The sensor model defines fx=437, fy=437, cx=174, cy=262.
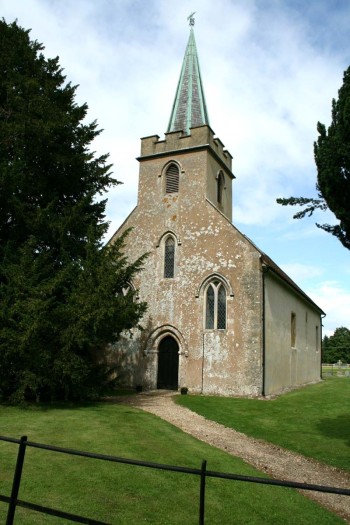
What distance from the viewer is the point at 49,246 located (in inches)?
709

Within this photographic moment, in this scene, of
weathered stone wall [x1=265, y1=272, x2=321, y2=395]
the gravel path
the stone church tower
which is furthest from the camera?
weathered stone wall [x1=265, y1=272, x2=321, y2=395]

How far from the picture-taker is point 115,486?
7.31 meters

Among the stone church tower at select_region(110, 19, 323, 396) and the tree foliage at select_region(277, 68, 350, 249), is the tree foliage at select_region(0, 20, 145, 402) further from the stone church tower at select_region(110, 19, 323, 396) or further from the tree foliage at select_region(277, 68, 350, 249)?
the tree foliage at select_region(277, 68, 350, 249)

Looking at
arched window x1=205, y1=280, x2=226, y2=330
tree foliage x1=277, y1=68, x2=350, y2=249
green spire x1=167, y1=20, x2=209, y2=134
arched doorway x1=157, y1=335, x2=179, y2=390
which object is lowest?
arched doorway x1=157, y1=335, x2=179, y2=390

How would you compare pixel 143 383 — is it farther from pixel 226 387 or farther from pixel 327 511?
pixel 327 511

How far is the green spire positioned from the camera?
82.3 feet

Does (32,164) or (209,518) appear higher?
(32,164)

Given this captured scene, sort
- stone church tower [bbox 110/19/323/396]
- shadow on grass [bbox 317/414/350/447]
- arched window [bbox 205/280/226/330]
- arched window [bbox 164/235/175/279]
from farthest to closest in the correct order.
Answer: arched window [bbox 164/235/175/279] → arched window [bbox 205/280/226/330] → stone church tower [bbox 110/19/323/396] → shadow on grass [bbox 317/414/350/447]

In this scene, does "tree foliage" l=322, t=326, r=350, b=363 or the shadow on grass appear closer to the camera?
the shadow on grass

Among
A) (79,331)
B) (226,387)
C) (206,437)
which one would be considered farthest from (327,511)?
(226,387)

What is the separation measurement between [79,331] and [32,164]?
24.8 feet

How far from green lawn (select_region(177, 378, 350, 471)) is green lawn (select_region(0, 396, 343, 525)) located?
8.08ft

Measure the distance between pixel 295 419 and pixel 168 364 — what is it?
7.85 meters

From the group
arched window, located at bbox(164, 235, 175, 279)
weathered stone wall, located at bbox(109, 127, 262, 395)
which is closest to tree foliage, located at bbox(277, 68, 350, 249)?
weathered stone wall, located at bbox(109, 127, 262, 395)
